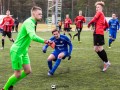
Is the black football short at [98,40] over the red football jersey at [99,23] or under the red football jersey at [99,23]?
under

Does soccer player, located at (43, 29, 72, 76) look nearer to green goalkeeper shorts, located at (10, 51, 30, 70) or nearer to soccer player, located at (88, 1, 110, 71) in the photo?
soccer player, located at (88, 1, 110, 71)

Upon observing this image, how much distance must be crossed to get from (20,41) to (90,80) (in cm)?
262

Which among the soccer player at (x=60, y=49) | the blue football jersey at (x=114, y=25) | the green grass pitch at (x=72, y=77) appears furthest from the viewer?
the blue football jersey at (x=114, y=25)

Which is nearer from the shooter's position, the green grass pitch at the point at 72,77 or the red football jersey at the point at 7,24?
the green grass pitch at the point at 72,77

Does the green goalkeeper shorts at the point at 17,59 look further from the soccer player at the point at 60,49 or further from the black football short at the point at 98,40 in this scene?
the black football short at the point at 98,40

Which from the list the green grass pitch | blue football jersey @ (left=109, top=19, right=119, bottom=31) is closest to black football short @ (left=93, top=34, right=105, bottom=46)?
the green grass pitch

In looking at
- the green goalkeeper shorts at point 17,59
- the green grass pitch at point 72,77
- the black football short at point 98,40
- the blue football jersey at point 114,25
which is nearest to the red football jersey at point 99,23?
the black football short at point 98,40

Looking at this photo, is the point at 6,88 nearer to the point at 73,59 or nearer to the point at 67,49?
the point at 67,49

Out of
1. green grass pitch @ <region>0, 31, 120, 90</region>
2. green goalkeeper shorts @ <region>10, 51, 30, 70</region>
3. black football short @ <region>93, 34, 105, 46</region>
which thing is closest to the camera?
green goalkeeper shorts @ <region>10, 51, 30, 70</region>

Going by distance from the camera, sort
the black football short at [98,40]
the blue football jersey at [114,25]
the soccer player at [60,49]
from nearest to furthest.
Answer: the soccer player at [60,49]
the black football short at [98,40]
the blue football jersey at [114,25]

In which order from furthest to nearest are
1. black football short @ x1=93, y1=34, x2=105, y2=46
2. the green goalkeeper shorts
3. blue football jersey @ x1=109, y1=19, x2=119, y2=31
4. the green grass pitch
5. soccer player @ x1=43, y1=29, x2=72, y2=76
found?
blue football jersey @ x1=109, y1=19, x2=119, y2=31
black football short @ x1=93, y1=34, x2=105, y2=46
soccer player @ x1=43, y1=29, x2=72, y2=76
the green grass pitch
the green goalkeeper shorts

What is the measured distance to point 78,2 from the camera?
74312 millimetres

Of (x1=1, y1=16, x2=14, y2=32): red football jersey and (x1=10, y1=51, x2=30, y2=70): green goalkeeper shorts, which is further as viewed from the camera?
(x1=1, y1=16, x2=14, y2=32): red football jersey

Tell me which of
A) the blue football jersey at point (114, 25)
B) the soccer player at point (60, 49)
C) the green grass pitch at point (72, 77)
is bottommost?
the green grass pitch at point (72, 77)
